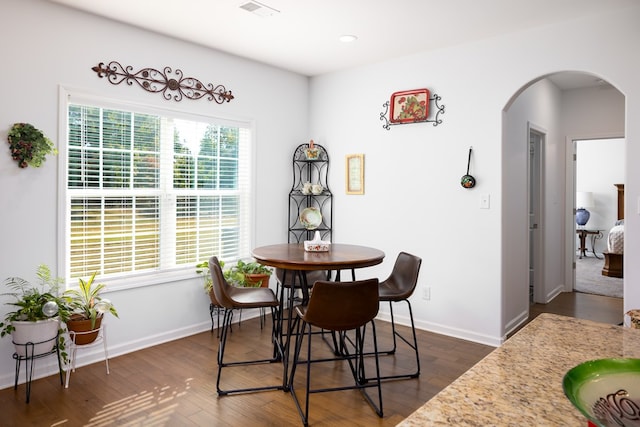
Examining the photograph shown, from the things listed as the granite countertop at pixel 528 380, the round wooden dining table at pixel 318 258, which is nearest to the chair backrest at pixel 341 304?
the round wooden dining table at pixel 318 258

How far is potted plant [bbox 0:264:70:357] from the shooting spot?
2.77m

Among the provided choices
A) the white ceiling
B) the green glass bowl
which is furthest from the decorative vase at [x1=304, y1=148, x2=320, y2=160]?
the green glass bowl

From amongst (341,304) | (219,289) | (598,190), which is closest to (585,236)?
(598,190)

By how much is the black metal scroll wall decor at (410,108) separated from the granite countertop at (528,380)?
309cm

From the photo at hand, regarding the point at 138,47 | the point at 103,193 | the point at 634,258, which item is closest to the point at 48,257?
the point at 103,193

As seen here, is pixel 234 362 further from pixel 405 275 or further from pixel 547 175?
pixel 547 175

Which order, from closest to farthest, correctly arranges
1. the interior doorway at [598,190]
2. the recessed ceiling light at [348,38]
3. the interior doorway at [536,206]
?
1. the recessed ceiling light at [348,38]
2. the interior doorway at [536,206]
3. the interior doorway at [598,190]

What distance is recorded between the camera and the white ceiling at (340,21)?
10.2ft

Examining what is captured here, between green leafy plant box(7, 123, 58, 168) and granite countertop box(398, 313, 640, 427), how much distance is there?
3066 mm

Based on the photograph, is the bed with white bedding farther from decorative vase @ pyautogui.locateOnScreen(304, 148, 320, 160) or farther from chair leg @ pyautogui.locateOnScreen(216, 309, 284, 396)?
chair leg @ pyautogui.locateOnScreen(216, 309, 284, 396)

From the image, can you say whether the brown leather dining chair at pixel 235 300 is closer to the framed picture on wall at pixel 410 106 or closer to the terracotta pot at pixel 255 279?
the terracotta pot at pixel 255 279

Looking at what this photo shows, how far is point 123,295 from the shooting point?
3545 millimetres

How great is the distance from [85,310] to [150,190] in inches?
43.6

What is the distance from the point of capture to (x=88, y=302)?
3.13m
